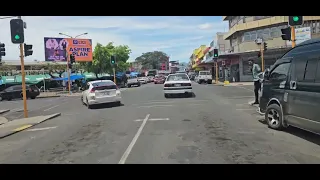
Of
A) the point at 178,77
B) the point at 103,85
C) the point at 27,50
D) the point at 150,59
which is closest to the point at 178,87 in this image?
the point at 178,77

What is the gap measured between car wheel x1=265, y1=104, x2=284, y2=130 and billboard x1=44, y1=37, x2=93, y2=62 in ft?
146

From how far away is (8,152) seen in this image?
322 inches

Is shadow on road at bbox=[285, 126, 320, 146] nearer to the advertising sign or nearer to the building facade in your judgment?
the building facade

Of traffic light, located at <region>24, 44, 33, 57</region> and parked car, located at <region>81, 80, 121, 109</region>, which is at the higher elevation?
traffic light, located at <region>24, 44, 33, 57</region>

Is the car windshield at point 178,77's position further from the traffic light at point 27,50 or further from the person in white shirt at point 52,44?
the person in white shirt at point 52,44

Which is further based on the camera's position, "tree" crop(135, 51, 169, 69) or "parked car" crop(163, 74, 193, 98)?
"tree" crop(135, 51, 169, 69)

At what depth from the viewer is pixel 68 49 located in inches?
2061

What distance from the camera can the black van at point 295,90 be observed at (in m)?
7.55

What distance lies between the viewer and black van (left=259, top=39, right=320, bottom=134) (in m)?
7.55

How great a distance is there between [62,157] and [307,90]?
554cm

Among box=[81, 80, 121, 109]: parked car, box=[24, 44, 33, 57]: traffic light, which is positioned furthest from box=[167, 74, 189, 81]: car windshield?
box=[24, 44, 33, 57]: traffic light
